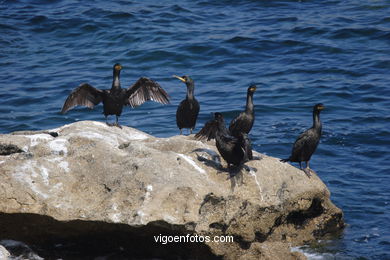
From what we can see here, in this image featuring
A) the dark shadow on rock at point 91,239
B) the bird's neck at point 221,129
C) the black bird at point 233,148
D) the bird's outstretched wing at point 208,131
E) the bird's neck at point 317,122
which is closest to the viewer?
the dark shadow on rock at point 91,239

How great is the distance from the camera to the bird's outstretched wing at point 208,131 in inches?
311

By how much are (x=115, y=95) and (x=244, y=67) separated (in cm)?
673

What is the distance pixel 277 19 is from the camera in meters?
18.6

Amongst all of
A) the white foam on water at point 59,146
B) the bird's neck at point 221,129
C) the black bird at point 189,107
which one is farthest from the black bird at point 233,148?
the black bird at point 189,107

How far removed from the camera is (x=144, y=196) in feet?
21.3

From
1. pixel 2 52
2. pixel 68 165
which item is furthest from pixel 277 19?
pixel 68 165

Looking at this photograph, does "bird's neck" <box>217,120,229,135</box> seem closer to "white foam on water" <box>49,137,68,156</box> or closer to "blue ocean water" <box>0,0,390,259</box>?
"white foam on water" <box>49,137,68,156</box>

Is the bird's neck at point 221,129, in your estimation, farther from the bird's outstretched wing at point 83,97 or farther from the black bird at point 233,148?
the bird's outstretched wing at point 83,97

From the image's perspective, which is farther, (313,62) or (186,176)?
(313,62)

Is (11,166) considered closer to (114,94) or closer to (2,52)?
(114,94)

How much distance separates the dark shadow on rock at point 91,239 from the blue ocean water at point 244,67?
2.47 m

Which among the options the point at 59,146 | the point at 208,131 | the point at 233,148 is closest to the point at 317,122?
the point at 208,131

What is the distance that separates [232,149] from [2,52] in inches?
475

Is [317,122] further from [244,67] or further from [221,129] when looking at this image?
[244,67]
